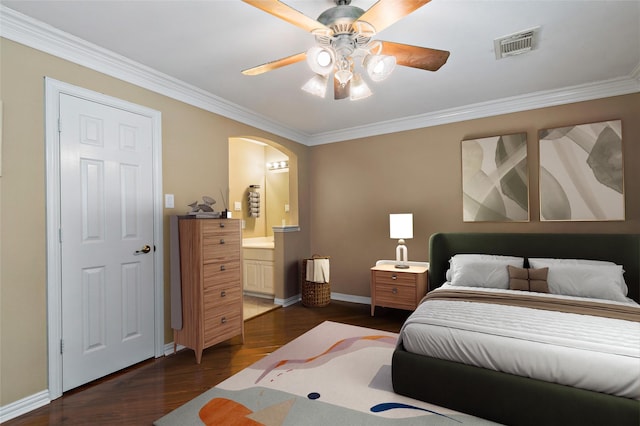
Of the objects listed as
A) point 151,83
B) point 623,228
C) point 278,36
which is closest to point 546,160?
point 623,228

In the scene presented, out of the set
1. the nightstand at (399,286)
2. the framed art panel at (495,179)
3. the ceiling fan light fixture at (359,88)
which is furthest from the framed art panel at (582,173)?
the ceiling fan light fixture at (359,88)

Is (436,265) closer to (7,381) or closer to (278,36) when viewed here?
(278,36)

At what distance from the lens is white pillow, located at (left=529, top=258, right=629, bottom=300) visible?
2746mm

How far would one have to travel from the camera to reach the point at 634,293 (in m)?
3.01

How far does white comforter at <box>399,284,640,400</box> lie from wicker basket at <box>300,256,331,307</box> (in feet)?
7.18

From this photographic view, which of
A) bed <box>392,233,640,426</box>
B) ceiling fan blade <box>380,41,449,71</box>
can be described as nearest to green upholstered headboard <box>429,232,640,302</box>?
bed <box>392,233,640,426</box>

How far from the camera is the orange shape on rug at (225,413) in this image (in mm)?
1949

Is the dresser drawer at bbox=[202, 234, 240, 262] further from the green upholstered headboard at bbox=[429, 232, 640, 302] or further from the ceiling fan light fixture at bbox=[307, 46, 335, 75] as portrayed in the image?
Result: the green upholstered headboard at bbox=[429, 232, 640, 302]

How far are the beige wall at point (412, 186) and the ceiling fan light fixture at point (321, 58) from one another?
8.98 feet

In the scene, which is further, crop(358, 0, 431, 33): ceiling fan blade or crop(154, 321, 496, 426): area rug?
crop(154, 321, 496, 426): area rug

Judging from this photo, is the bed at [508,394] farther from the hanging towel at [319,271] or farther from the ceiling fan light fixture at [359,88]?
the hanging towel at [319,271]

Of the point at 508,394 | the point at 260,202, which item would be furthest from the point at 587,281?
the point at 260,202

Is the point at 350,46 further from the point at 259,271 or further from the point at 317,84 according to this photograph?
the point at 259,271

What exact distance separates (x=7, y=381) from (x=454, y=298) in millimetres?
3245
